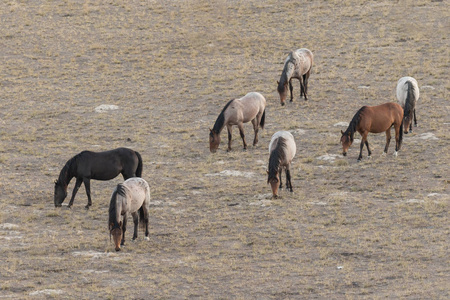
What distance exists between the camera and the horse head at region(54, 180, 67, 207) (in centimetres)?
2027

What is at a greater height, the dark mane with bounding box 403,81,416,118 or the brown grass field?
the dark mane with bounding box 403,81,416,118

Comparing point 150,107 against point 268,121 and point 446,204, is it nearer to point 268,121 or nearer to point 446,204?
point 268,121

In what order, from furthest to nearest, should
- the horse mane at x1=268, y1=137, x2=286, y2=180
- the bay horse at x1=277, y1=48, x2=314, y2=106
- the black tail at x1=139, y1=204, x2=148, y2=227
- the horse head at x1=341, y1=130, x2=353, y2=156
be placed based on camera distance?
the bay horse at x1=277, y1=48, x2=314, y2=106 < the horse head at x1=341, y1=130, x2=353, y2=156 < the horse mane at x1=268, y1=137, x2=286, y2=180 < the black tail at x1=139, y1=204, x2=148, y2=227

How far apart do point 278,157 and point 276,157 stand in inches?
2.9

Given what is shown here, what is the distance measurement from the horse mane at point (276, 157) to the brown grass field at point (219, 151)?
0.94m

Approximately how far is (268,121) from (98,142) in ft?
21.0

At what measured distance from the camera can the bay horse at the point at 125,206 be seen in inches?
649

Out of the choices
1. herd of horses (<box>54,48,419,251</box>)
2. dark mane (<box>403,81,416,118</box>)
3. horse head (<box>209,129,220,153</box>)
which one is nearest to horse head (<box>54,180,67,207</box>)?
herd of horses (<box>54,48,419,251</box>)

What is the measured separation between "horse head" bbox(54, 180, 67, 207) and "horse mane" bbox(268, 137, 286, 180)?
18.1 ft

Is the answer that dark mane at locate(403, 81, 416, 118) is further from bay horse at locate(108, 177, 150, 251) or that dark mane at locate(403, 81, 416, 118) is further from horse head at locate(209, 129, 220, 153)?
bay horse at locate(108, 177, 150, 251)

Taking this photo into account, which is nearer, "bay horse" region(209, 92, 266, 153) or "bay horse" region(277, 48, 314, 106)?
"bay horse" region(209, 92, 266, 153)

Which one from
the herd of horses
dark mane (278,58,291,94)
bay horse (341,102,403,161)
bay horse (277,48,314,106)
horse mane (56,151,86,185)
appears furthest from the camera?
bay horse (277,48,314,106)

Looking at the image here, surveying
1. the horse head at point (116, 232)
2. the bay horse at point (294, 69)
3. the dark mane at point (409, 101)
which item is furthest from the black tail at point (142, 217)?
the bay horse at point (294, 69)

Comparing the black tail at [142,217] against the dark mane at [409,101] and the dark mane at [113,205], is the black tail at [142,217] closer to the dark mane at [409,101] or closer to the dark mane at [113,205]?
the dark mane at [113,205]
